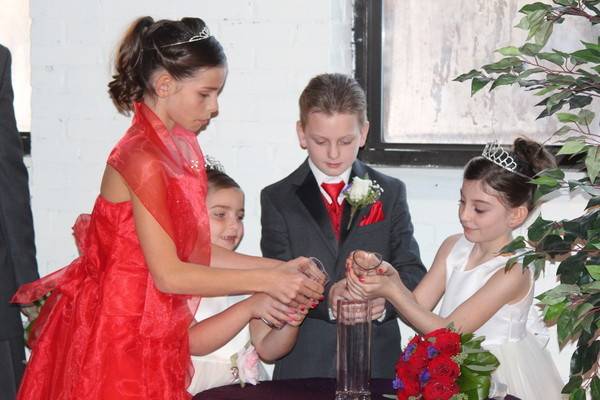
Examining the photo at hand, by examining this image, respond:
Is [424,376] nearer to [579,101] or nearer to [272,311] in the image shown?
[272,311]

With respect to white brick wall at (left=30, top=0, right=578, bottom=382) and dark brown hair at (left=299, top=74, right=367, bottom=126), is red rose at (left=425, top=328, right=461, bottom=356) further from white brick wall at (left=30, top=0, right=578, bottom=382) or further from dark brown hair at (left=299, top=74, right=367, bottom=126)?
white brick wall at (left=30, top=0, right=578, bottom=382)

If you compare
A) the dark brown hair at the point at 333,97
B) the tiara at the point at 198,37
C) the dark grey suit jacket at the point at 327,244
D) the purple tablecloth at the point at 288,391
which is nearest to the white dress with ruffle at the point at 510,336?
the dark grey suit jacket at the point at 327,244

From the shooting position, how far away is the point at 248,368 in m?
2.37

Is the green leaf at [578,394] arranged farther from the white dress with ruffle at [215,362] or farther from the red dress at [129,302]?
the red dress at [129,302]

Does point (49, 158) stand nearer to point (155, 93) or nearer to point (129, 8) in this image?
point (129, 8)

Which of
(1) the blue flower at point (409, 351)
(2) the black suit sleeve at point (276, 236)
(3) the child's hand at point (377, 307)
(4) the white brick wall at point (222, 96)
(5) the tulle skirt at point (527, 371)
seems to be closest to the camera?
(1) the blue flower at point (409, 351)

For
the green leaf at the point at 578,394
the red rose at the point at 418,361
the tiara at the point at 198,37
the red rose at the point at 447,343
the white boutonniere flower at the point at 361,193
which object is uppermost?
the tiara at the point at 198,37

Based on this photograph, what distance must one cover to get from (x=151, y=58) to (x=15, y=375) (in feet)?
3.91

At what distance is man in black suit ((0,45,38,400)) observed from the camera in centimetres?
290

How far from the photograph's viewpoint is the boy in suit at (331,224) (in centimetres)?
293

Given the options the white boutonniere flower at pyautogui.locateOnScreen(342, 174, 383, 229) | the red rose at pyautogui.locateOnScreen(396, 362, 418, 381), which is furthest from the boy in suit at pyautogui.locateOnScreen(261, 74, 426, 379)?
the red rose at pyautogui.locateOnScreen(396, 362, 418, 381)

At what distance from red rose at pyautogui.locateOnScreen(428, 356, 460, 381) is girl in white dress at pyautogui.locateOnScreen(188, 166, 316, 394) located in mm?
517

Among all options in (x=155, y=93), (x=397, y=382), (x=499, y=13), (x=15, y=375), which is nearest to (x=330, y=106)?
(x=155, y=93)

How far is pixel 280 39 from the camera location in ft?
11.4
